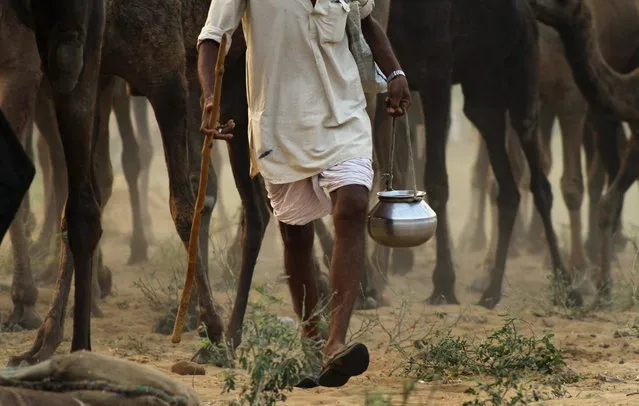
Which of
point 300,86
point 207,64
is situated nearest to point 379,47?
point 300,86

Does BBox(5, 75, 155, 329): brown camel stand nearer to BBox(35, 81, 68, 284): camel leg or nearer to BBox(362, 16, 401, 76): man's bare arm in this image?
BBox(35, 81, 68, 284): camel leg

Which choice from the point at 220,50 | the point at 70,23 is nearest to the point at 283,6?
the point at 220,50

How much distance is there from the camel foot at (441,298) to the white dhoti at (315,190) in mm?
4244

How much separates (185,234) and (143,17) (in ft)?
3.88

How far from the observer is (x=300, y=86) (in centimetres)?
600

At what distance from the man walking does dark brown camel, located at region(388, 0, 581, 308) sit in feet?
14.2

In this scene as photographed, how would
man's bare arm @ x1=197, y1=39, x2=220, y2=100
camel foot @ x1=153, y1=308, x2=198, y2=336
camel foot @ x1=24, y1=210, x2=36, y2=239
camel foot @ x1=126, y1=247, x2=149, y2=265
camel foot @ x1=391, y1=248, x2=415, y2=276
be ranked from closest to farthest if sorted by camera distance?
man's bare arm @ x1=197, y1=39, x2=220, y2=100 → camel foot @ x1=153, y1=308, x2=198, y2=336 → camel foot @ x1=24, y1=210, x2=36, y2=239 → camel foot @ x1=126, y1=247, x2=149, y2=265 → camel foot @ x1=391, y1=248, x2=415, y2=276

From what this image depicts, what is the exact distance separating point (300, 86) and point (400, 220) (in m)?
0.73

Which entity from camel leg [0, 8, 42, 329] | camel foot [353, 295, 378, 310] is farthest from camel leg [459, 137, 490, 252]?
camel leg [0, 8, 42, 329]

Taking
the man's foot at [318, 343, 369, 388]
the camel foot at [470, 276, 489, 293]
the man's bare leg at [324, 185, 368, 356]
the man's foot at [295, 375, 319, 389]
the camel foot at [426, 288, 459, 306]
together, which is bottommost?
the camel foot at [470, 276, 489, 293]

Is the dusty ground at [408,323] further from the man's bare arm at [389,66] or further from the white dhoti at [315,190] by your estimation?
the man's bare arm at [389,66]

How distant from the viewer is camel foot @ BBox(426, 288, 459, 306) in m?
10.5

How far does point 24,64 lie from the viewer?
7195 millimetres

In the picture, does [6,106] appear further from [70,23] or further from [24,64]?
[70,23]
